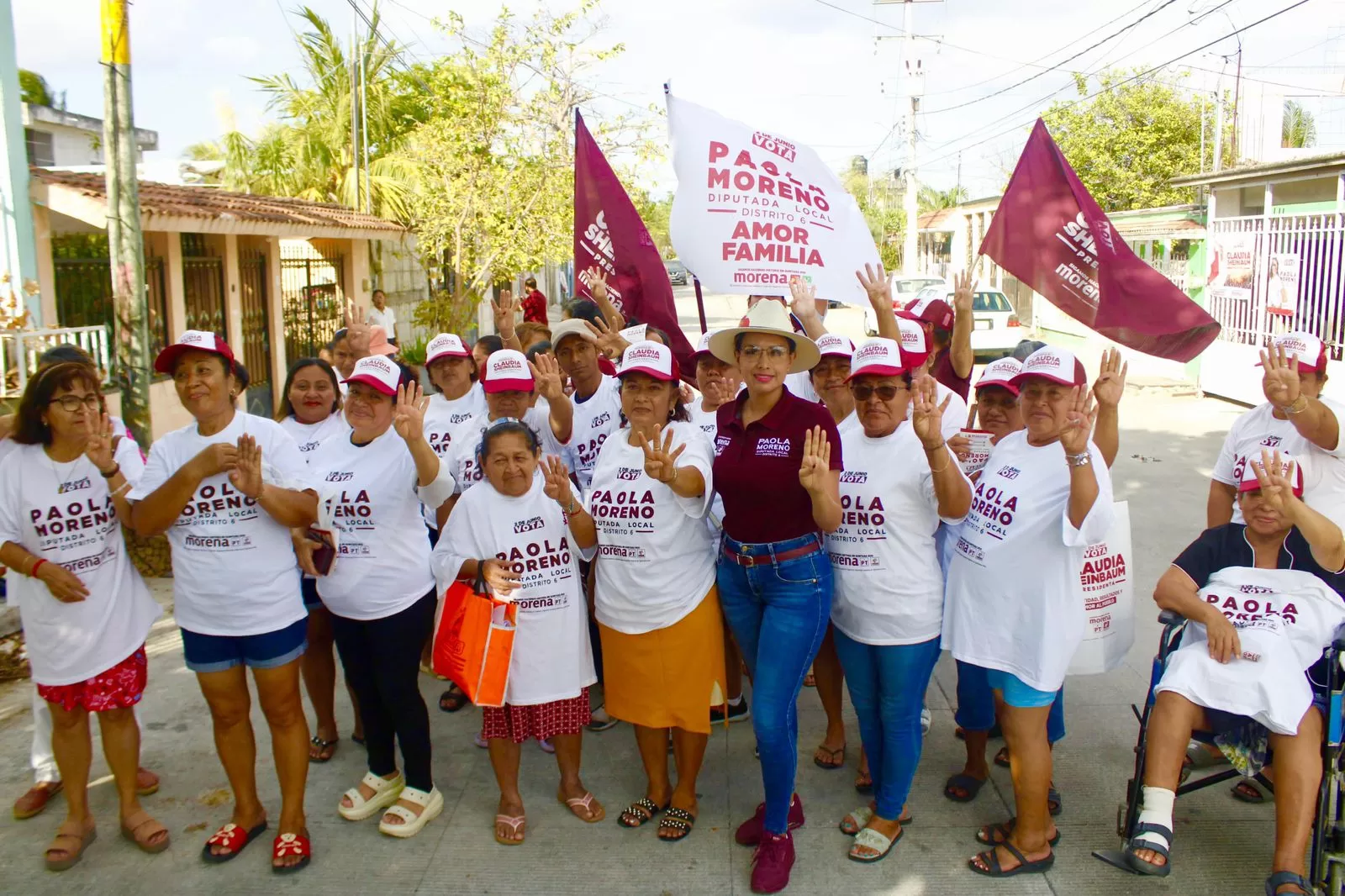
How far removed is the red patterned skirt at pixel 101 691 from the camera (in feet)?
12.4

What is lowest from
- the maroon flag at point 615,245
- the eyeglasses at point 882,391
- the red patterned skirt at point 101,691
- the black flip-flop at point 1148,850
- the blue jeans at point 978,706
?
the black flip-flop at point 1148,850

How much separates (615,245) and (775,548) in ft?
9.47

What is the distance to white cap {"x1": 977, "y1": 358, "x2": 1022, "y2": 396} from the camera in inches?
159

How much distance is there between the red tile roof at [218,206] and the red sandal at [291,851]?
7329mm

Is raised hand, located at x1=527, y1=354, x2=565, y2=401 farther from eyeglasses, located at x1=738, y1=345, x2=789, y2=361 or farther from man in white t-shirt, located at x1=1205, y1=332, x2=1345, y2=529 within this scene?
man in white t-shirt, located at x1=1205, y1=332, x2=1345, y2=529

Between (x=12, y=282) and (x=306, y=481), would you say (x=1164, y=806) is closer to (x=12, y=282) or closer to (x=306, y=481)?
(x=306, y=481)

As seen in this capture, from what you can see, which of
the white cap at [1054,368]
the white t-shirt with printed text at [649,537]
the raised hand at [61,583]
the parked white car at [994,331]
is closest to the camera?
the white cap at [1054,368]

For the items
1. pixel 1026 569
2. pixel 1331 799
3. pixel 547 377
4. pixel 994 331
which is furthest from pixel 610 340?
pixel 994 331

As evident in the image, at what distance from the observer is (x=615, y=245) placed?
5.96 metres

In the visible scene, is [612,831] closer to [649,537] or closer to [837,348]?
[649,537]

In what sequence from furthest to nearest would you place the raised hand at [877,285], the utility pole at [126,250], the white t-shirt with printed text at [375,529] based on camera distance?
1. the utility pole at [126,250]
2. the raised hand at [877,285]
3. the white t-shirt with printed text at [375,529]

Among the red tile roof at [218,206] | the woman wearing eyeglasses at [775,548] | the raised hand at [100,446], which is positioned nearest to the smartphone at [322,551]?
the raised hand at [100,446]

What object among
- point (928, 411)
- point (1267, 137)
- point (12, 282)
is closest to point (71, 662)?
point (928, 411)

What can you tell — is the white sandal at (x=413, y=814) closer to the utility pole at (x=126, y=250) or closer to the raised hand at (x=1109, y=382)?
the raised hand at (x=1109, y=382)
